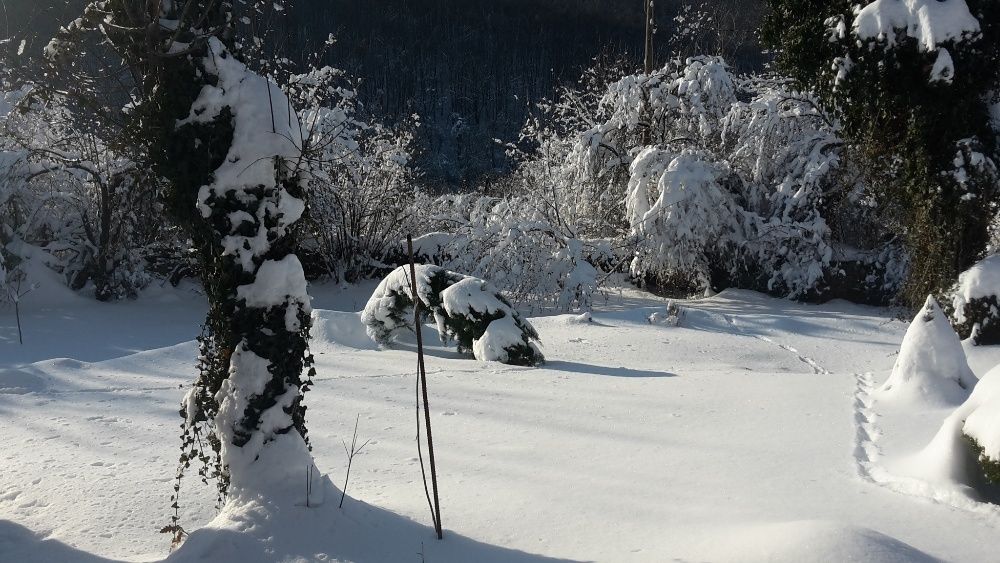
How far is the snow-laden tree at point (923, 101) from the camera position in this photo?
23.3ft

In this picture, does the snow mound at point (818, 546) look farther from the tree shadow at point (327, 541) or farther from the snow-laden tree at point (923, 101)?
the snow-laden tree at point (923, 101)

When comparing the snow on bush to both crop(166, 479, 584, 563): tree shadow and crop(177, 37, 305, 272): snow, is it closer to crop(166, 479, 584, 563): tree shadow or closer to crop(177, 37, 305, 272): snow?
crop(177, 37, 305, 272): snow

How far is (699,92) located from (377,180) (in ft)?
24.1

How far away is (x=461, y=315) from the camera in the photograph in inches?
333

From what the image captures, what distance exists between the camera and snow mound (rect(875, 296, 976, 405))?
5113mm

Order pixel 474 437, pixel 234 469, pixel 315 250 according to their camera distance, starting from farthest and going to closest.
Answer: pixel 315 250, pixel 474 437, pixel 234 469

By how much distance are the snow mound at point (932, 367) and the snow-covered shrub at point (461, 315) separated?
11.7 feet

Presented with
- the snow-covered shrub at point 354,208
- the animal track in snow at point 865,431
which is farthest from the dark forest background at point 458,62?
the animal track in snow at point 865,431

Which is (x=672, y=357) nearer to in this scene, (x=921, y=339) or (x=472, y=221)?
(x=921, y=339)

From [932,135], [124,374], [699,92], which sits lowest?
[124,374]

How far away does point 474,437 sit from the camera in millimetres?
5035

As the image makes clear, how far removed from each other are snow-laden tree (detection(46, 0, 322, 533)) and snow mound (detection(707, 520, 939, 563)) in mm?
1868

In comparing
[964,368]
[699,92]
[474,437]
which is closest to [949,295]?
[964,368]

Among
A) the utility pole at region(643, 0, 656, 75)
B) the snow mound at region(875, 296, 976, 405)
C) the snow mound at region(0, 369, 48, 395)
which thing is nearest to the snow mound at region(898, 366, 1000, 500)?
the snow mound at region(875, 296, 976, 405)
